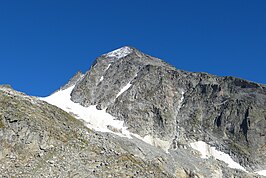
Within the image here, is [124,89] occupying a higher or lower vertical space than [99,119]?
higher

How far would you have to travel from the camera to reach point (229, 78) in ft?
615

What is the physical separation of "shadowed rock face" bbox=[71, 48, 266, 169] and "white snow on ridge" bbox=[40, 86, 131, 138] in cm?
308

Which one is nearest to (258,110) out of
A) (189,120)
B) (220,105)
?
(220,105)

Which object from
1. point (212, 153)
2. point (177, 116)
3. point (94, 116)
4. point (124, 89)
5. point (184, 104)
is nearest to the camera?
point (212, 153)

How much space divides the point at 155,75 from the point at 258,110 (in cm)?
4633

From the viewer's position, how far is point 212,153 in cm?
14738

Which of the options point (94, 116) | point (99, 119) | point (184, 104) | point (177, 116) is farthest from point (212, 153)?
point (94, 116)

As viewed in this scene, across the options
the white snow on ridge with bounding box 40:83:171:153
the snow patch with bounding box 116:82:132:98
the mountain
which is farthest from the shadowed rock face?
→ the white snow on ridge with bounding box 40:83:171:153

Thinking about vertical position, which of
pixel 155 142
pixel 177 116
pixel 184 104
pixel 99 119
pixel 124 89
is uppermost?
pixel 124 89

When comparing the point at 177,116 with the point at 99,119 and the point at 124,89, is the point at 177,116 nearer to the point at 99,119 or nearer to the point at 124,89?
the point at 124,89

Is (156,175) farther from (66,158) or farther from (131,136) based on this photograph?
(131,136)

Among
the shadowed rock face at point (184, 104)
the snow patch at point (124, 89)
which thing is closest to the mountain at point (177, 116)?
the shadowed rock face at point (184, 104)

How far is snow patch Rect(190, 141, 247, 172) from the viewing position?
470 feet

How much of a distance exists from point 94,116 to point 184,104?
1595 inches
